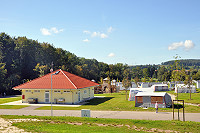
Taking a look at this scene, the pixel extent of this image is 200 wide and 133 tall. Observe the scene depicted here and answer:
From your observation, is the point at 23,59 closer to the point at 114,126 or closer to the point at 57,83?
the point at 57,83

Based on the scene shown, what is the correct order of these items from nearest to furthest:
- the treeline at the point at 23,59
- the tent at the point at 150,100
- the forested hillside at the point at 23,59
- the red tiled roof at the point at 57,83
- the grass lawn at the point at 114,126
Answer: the grass lawn at the point at 114,126
the tent at the point at 150,100
the red tiled roof at the point at 57,83
the treeline at the point at 23,59
the forested hillside at the point at 23,59

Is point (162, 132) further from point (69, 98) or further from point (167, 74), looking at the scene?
point (167, 74)

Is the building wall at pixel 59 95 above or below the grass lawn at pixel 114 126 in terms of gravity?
above

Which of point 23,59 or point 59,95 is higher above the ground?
point 23,59

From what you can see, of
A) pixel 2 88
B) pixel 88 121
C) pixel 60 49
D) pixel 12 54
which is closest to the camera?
pixel 88 121

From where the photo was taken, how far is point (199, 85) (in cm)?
6062

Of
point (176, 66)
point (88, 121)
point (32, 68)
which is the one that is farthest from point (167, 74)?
point (88, 121)

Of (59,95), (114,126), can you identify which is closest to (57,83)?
(59,95)

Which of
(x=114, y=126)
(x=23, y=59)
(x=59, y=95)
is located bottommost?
(x=114, y=126)

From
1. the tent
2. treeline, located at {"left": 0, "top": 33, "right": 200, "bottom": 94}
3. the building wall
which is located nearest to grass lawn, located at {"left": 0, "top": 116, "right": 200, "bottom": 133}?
the tent

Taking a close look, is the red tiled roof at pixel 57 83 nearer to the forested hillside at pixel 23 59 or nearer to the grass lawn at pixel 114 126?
the grass lawn at pixel 114 126

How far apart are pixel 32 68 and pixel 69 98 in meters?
37.4

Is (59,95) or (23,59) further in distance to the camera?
(23,59)

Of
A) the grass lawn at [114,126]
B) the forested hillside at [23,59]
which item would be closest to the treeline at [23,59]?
the forested hillside at [23,59]
